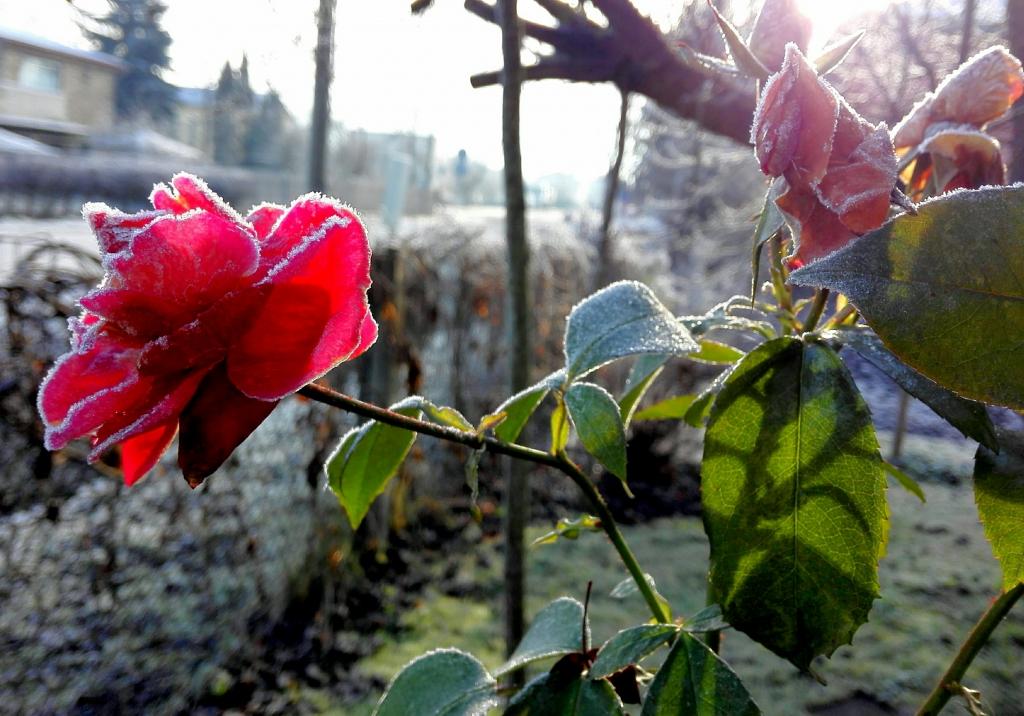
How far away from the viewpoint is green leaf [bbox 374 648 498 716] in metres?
0.58

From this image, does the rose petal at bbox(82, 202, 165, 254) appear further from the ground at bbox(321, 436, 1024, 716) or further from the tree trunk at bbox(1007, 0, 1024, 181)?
the ground at bbox(321, 436, 1024, 716)

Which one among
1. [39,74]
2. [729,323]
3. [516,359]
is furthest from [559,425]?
[39,74]

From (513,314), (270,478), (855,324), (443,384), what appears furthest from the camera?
(443,384)

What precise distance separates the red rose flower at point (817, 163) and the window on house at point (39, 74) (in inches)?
646

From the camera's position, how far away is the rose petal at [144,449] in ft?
1.34

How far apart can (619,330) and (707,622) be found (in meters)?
0.22

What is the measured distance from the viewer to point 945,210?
332 mm

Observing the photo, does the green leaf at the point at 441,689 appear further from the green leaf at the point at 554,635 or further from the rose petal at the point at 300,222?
the rose petal at the point at 300,222

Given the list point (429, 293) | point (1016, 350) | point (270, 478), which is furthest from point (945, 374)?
point (429, 293)

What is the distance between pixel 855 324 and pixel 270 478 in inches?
89.4

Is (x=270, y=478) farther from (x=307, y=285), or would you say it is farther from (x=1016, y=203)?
(x=1016, y=203)

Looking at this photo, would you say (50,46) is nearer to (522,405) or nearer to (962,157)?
(522,405)

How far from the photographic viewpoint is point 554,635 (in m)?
0.63

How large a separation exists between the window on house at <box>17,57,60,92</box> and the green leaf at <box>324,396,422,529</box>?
16.2 m
